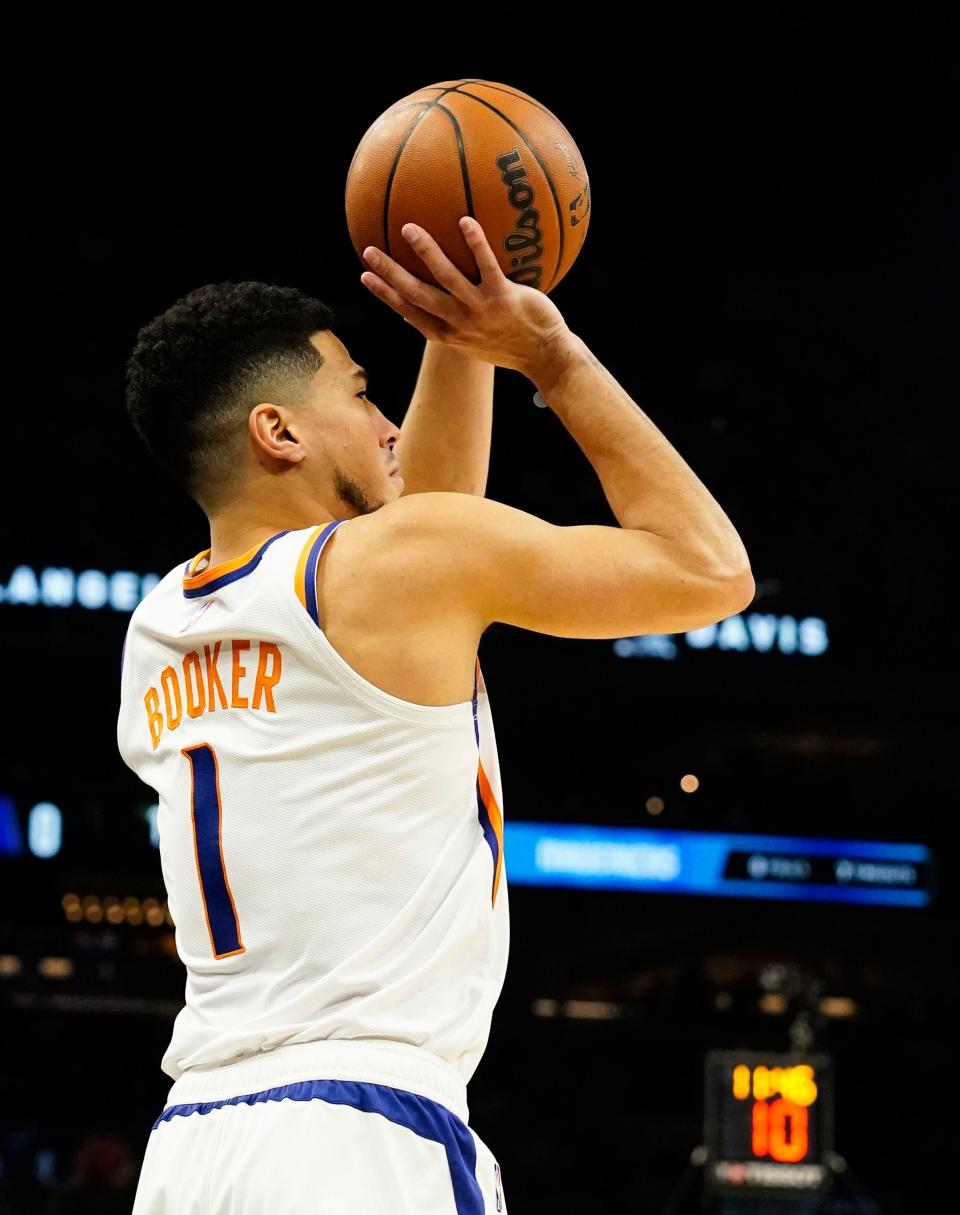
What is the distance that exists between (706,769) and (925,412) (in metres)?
3.83

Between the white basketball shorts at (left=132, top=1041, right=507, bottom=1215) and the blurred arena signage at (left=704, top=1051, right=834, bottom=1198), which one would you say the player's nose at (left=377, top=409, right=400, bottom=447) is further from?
the blurred arena signage at (left=704, top=1051, right=834, bottom=1198)

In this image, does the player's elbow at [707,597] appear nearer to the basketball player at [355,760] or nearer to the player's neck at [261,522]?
the basketball player at [355,760]

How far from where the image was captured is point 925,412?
13.3m

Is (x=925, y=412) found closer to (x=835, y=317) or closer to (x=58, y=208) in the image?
(x=835, y=317)

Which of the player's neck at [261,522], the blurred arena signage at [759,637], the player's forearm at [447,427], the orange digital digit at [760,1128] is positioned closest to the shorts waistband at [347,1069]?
the player's neck at [261,522]

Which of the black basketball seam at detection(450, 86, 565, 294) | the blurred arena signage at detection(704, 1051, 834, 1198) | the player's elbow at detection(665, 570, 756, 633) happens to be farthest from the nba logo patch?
the blurred arena signage at detection(704, 1051, 834, 1198)

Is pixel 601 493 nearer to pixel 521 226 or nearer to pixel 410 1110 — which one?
pixel 521 226

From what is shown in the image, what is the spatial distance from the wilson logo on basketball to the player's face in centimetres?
29

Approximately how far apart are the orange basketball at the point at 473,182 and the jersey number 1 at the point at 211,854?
2.53ft

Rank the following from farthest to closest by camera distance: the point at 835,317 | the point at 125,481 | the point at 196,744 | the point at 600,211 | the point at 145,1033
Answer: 1. the point at 145,1033
2. the point at 125,481
3. the point at 835,317
4. the point at 600,211
5. the point at 196,744

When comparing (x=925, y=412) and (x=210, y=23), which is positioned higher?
(x=210, y=23)

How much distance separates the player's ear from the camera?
2.24m

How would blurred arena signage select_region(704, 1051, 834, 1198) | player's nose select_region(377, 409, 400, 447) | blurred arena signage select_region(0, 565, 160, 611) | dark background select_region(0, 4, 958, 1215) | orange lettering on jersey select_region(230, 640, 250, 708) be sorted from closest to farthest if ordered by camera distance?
1. orange lettering on jersey select_region(230, 640, 250, 708)
2. player's nose select_region(377, 409, 400, 447)
3. blurred arena signage select_region(704, 1051, 834, 1198)
4. dark background select_region(0, 4, 958, 1215)
5. blurred arena signage select_region(0, 565, 160, 611)

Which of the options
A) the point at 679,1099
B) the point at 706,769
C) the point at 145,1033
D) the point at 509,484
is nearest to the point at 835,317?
the point at 509,484
